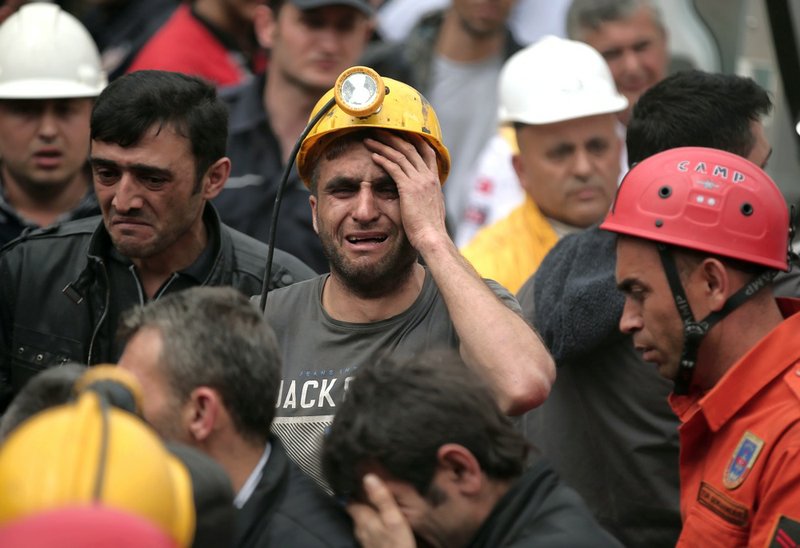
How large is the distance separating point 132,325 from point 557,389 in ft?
6.44

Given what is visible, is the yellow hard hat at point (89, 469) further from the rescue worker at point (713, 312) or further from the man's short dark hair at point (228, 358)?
the rescue worker at point (713, 312)

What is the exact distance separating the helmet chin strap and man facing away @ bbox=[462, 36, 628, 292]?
5.70ft

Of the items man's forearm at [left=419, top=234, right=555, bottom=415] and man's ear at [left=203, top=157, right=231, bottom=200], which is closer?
man's forearm at [left=419, top=234, right=555, bottom=415]

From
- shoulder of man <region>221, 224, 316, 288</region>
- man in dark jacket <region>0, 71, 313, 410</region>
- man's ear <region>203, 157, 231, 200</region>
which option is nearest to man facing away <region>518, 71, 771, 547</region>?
shoulder of man <region>221, 224, 316, 288</region>

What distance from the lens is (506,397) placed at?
158 inches

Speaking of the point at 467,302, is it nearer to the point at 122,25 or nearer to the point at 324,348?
the point at 324,348

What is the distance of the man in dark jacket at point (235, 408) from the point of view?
3201mm

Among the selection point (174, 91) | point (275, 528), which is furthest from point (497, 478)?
point (174, 91)

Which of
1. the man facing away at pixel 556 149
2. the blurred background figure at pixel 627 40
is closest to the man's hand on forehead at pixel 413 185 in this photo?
the man facing away at pixel 556 149

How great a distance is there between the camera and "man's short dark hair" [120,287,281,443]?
10.7 ft

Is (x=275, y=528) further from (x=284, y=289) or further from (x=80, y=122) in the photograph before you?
(x=80, y=122)

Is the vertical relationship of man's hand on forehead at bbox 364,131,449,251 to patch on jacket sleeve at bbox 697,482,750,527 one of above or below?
above

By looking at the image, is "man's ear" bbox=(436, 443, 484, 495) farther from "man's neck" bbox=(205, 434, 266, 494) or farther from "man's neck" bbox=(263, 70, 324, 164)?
"man's neck" bbox=(263, 70, 324, 164)

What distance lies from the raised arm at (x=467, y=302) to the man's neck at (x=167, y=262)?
94 centimetres
